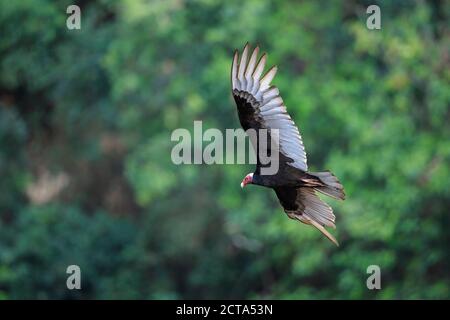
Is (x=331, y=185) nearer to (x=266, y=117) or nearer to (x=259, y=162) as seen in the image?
(x=259, y=162)

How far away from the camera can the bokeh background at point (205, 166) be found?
58.1 ft

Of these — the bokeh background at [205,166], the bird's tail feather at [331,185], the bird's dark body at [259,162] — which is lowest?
the bird's tail feather at [331,185]

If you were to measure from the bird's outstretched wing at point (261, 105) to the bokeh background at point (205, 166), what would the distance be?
757 cm

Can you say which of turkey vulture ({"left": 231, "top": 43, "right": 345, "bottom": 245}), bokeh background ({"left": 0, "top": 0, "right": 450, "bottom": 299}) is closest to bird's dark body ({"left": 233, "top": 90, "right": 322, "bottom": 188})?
turkey vulture ({"left": 231, "top": 43, "right": 345, "bottom": 245})

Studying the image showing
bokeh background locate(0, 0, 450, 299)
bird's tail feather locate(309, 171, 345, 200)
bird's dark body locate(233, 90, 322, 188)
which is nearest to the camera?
bird's tail feather locate(309, 171, 345, 200)

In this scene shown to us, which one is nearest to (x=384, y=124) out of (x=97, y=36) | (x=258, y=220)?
(x=258, y=220)

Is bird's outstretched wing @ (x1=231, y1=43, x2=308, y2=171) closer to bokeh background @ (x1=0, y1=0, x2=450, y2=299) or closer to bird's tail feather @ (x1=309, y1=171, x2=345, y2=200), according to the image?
bird's tail feather @ (x1=309, y1=171, x2=345, y2=200)

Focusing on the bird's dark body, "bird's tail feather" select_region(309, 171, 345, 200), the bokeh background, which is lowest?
"bird's tail feather" select_region(309, 171, 345, 200)

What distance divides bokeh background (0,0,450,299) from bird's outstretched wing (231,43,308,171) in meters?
7.57

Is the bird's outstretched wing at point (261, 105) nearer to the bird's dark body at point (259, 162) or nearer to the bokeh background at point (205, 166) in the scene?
the bird's dark body at point (259, 162)

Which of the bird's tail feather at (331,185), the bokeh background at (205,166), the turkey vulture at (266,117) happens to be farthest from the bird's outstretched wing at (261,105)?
the bokeh background at (205,166)

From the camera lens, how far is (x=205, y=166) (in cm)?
2042

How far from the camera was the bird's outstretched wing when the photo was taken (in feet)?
32.2
